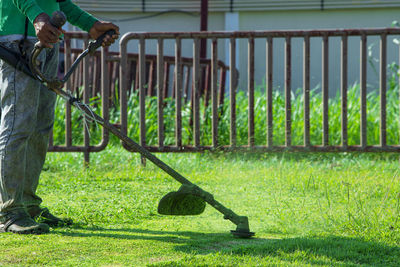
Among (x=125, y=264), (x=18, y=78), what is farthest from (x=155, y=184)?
(x=125, y=264)

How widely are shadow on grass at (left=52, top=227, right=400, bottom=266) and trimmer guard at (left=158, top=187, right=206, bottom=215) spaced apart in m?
0.14

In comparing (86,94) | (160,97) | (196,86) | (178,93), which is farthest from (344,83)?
(86,94)

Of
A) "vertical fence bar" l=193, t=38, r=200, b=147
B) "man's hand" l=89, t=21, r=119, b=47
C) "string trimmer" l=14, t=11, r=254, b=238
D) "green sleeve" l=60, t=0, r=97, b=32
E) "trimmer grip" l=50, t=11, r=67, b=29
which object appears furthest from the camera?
"vertical fence bar" l=193, t=38, r=200, b=147

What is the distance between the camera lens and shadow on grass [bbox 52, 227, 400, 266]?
2.92m

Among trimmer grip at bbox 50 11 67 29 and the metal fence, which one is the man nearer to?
trimmer grip at bbox 50 11 67 29

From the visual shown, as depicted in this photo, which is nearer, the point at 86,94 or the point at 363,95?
the point at 363,95

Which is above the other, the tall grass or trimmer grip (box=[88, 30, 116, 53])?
trimmer grip (box=[88, 30, 116, 53])

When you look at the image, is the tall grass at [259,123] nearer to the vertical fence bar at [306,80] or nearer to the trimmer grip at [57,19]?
the vertical fence bar at [306,80]

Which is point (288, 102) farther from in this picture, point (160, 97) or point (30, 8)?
point (30, 8)

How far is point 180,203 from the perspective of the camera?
11.1ft

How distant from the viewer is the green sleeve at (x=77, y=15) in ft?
12.3

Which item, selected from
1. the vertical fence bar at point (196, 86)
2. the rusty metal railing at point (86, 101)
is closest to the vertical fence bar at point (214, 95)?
the vertical fence bar at point (196, 86)

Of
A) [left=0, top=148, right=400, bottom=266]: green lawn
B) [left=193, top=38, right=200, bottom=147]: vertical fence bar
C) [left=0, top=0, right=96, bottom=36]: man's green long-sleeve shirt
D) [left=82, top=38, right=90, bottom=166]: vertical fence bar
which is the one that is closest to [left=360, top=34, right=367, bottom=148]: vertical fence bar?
[left=0, top=148, right=400, bottom=266]: green lawn

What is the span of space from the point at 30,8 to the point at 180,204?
4.07 ft
